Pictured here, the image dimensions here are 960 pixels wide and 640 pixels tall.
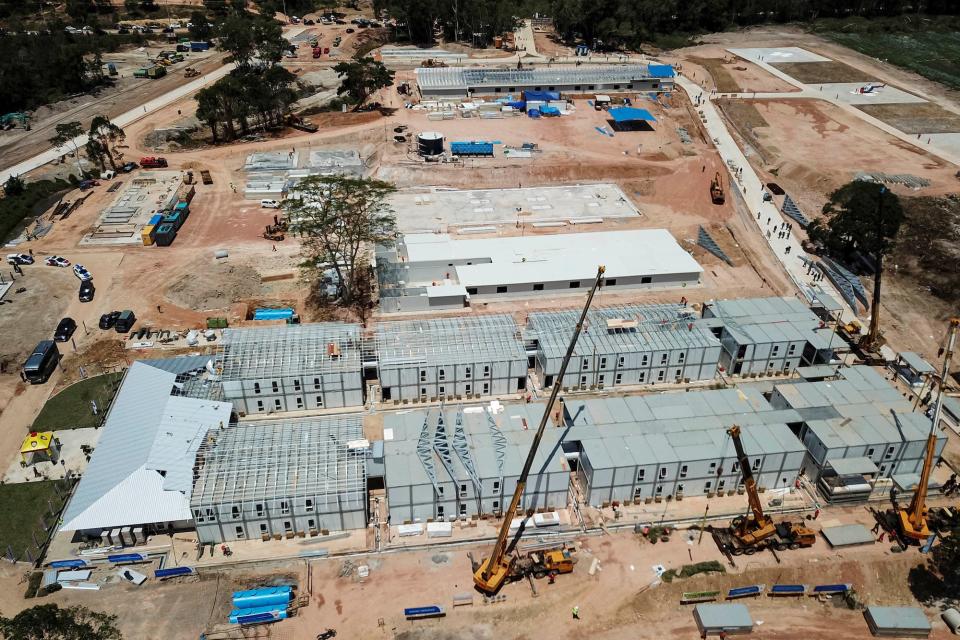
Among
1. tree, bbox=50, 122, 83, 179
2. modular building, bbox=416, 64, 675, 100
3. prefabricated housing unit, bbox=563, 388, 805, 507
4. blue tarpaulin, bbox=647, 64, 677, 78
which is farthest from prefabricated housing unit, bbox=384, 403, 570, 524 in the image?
blue tarpaulin, bbox=647, 64, 677, 78

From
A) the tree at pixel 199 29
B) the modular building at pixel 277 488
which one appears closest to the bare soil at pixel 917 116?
the modular building at pixel 277 488

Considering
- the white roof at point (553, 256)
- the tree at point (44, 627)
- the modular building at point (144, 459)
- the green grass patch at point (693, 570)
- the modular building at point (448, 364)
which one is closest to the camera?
the tree at point (44, 627)

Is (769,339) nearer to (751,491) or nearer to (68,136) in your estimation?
(751,491)

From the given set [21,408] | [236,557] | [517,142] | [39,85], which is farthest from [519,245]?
[39,85]

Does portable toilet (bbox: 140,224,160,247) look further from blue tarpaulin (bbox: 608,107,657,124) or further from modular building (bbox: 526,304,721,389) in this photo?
blue tarpaulin (bbox: 608,107,657,124)

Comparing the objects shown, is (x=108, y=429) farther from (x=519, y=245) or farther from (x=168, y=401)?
(x=519, y=245)

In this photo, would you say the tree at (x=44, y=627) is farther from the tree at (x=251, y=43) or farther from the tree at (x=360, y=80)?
the tree at (x=251, y=43)

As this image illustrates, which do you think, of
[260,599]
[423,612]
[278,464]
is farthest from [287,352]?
[423,612]
